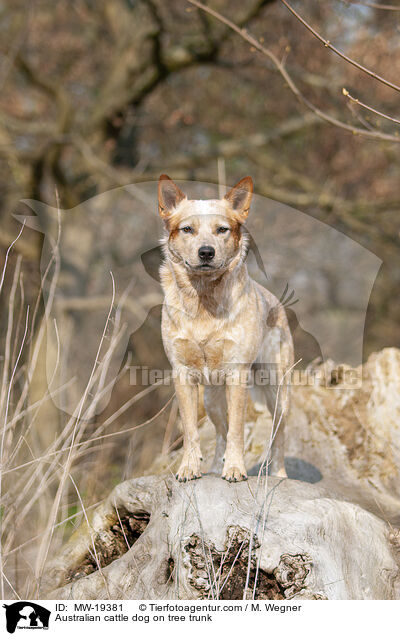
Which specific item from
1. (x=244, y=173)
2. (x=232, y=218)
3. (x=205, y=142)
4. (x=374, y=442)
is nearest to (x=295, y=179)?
(x=244, y=173)

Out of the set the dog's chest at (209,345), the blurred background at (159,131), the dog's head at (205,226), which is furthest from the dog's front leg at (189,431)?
the blurred background at (159,131)

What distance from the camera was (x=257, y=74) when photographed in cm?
991

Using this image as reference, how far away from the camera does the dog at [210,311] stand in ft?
9.16

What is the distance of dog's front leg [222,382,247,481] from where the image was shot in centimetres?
291

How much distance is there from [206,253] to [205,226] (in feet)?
0.58

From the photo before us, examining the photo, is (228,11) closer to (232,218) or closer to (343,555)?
(232,218)

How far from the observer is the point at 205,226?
275 cm

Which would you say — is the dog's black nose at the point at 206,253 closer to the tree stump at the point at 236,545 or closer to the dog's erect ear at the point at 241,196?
the dog's erect ear at the point at 241,196

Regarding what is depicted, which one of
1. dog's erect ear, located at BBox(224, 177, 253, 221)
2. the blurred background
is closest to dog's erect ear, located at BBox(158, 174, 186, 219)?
dog's erect ear, located at BBox(224, 177, 253, 221)

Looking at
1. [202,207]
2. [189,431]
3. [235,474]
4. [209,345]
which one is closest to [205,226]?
A: [202,207]

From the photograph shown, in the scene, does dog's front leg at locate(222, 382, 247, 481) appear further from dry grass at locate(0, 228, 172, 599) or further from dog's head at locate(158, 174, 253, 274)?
dog's head at locate(158, 174, 253, 274)

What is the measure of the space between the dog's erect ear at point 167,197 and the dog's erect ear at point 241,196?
25cm
